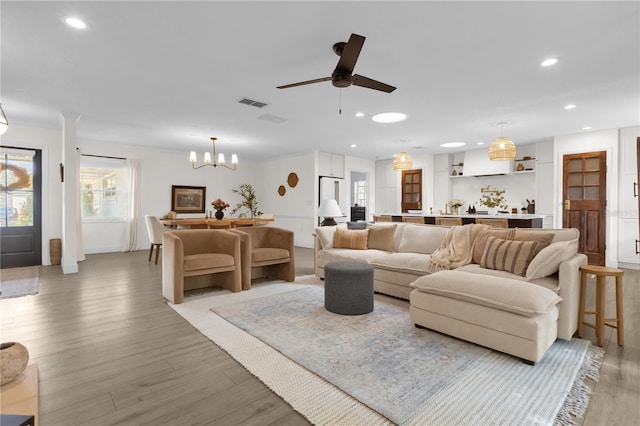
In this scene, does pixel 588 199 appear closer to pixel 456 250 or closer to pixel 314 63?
pixel 456 250

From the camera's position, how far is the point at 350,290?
3109mm

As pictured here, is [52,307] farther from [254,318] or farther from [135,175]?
[135,175]

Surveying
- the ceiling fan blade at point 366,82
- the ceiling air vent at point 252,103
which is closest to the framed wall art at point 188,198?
the ceiling air vent at point 252,103

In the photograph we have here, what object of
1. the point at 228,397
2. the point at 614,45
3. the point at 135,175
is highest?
the point at 614,45

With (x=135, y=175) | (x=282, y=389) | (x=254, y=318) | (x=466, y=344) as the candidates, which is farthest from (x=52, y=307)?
(x=135, y=175)

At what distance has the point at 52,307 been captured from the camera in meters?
3.38

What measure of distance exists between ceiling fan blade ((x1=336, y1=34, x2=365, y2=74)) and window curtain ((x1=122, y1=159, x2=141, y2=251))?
22.2ft

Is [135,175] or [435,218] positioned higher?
[135,175]

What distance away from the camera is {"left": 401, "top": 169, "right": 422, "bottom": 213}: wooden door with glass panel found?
29.5ft

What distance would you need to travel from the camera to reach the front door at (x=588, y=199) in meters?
6.02

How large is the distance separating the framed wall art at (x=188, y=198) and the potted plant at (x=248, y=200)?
982 millimetres

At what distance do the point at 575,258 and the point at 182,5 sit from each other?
375cm

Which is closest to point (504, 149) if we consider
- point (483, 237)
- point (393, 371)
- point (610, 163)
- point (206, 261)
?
point (483, 237)

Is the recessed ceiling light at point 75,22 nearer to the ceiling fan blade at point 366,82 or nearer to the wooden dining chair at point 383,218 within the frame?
the ceiling fan blade at point 366,82
